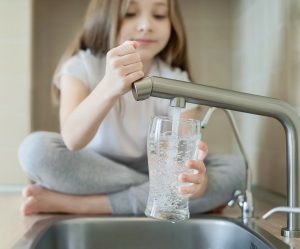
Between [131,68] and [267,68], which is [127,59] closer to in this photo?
[131,68]

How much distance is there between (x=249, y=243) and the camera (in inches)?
29.0

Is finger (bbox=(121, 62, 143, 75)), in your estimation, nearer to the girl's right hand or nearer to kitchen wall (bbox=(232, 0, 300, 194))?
the girl's right hand

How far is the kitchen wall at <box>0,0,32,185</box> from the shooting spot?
1.38m

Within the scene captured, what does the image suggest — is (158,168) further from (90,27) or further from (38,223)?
(90,27)

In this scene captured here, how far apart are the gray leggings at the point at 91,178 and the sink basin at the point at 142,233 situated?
10 centimetres

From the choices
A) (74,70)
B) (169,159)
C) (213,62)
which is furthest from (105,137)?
(213,62)

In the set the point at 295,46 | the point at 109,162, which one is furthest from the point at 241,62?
the point at 109,162

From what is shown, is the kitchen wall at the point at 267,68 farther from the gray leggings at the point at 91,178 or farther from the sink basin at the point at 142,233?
the sink basin at the point at 142,233

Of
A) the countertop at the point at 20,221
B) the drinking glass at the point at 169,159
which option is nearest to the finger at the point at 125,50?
the drinking glass at the point at 169,159

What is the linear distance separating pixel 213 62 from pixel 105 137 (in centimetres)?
64

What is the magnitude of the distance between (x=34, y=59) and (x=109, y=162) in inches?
26.6


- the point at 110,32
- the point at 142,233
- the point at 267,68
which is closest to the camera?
the point at 142,233

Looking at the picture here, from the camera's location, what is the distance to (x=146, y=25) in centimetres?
105

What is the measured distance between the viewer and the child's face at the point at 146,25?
106 centimetres
